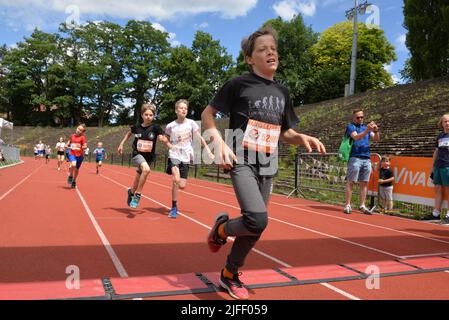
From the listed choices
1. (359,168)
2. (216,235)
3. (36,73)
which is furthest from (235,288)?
(36,73)

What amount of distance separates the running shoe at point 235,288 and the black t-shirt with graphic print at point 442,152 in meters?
5.93

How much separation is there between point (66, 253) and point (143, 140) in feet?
10.8

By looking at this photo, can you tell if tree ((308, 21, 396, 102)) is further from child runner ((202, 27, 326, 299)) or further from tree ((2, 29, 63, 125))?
child runner ((202, 27, 326, 299))

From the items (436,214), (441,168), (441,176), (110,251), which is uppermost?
(441,168)

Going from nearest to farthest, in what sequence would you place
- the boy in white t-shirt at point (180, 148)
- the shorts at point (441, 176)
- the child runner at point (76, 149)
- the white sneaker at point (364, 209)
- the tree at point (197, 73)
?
the boy in white t-shirt at point (180, 148)
the shorts at point (441, 176)
the white sneaker at point (364, 209)
the child runner at point (76, 149)
the tree at point (197, 73)

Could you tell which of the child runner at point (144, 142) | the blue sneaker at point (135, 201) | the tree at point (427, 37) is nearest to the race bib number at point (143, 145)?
the child runner at point (144, 142)

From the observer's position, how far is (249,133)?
307 cm

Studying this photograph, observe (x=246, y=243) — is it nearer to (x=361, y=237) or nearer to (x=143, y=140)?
(x=361, y=237)

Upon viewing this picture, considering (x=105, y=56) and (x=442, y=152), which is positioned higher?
(x=105, y=56)

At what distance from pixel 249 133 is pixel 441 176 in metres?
5.88

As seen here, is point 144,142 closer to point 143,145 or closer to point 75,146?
point 143,145

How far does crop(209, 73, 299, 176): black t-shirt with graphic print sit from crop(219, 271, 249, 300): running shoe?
33.6 inches

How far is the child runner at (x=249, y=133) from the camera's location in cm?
297

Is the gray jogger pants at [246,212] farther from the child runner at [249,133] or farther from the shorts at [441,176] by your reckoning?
the shorts at [441,176]
